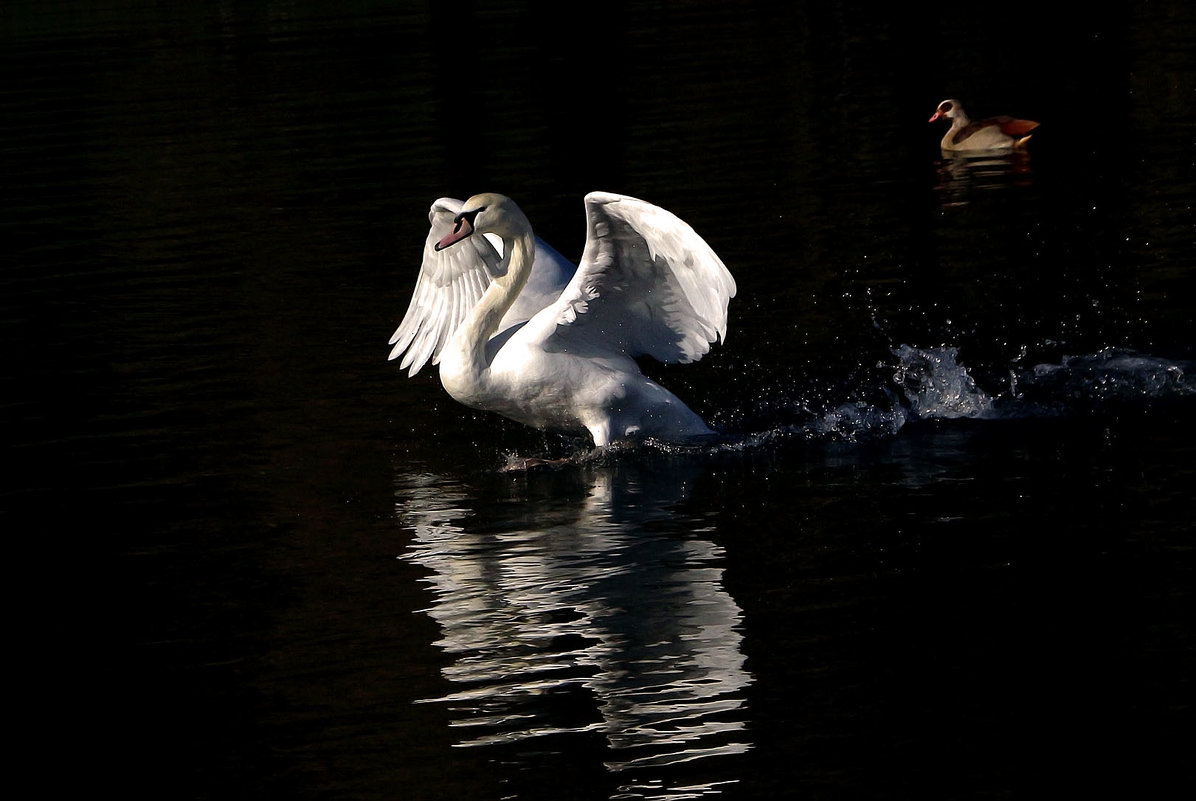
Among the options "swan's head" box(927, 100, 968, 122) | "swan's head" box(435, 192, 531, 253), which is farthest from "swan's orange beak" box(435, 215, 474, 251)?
"swan's head" box(927, 100, 968, 122)

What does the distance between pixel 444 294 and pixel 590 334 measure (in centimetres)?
152

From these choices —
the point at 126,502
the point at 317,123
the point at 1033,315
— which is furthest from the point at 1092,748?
the point at 317,123

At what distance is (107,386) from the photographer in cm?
1173

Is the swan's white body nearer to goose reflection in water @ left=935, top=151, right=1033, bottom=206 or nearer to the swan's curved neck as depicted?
goose reflection in water @ left=935, top=151, right=1033, bottom=206

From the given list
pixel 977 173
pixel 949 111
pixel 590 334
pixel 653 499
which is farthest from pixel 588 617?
pixel 949 111

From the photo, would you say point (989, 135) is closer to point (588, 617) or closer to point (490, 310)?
point (490, 310)

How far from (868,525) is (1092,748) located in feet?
7.96

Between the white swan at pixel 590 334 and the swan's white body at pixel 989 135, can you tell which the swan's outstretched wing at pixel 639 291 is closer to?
the white swan at pixel 590 334

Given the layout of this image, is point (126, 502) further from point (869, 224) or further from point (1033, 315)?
point (869, 224)

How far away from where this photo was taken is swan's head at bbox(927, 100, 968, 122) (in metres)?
19.3

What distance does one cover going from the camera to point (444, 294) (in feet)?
35.8

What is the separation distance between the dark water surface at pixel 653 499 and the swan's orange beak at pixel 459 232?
124 cm

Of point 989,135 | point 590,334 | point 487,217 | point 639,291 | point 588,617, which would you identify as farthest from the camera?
point 989,135

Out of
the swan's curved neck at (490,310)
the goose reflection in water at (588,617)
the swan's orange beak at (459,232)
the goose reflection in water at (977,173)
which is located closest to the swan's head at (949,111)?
the goose reflection in water at (977,173)
